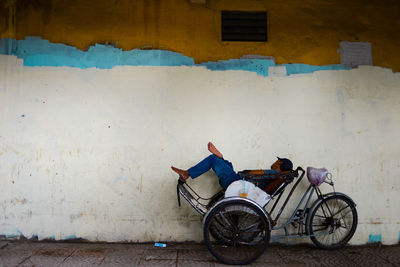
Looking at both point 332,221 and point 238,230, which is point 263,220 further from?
point 332,221

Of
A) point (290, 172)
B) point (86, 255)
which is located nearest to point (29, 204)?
point (86, 255)

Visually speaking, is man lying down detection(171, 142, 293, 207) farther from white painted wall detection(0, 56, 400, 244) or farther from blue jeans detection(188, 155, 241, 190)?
white painted wall detection(0, 56, 400, 244)

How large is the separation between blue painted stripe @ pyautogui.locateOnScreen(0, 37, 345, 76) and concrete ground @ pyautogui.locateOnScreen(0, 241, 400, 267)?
2.45 m

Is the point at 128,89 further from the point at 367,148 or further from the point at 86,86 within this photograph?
the point at 367,148

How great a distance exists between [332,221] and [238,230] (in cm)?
140

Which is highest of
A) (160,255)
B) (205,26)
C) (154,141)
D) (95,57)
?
(205,26)

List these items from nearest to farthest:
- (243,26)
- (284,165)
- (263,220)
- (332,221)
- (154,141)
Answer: (263,220), (284,165), (332,221), (154,141), (243,26)

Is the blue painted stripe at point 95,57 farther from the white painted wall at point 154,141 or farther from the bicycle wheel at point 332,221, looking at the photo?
the bicycle wheel at point 332,221

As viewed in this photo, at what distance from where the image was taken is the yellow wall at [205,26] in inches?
175

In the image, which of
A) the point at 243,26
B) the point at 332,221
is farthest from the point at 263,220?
the point at 243,26

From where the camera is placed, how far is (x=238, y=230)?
3.64m

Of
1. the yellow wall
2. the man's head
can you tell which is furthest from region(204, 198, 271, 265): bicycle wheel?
the yellow wall

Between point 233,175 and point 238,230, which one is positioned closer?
point 238,230

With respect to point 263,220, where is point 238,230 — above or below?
below
